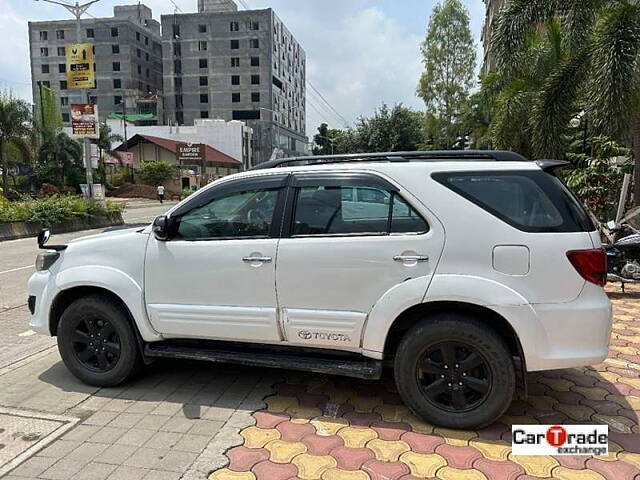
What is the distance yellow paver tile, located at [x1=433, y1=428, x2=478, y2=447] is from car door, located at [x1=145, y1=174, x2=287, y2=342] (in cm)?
126

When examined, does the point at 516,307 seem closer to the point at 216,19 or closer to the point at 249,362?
the point at 249,362

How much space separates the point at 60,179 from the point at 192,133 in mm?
23002

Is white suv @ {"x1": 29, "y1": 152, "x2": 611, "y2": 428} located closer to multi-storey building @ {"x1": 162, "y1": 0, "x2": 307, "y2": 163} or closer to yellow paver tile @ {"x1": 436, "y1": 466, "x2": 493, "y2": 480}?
yellow paver tile @ {"x1": 436, "y1": 466, "x2": 493, "y2": 480}

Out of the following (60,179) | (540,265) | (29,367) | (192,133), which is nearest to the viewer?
(540,265)

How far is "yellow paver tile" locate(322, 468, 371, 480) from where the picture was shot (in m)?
2.72

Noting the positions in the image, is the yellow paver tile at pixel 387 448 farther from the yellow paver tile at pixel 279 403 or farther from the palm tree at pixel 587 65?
the palm tree at pixel 587 65

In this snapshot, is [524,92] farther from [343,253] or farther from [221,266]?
[221,266]

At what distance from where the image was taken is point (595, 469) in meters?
2.76

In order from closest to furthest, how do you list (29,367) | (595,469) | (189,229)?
(595,469), (189,229), (29,367)

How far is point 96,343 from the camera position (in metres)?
3.93

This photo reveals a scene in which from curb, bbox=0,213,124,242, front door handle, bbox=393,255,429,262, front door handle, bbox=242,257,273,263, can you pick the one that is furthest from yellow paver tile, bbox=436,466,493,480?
curb, bbox=0,213,124,242

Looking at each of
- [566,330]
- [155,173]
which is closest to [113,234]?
[566,330]

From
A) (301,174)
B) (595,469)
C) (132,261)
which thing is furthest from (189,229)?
(595,469)

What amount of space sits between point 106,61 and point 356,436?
282 ft
